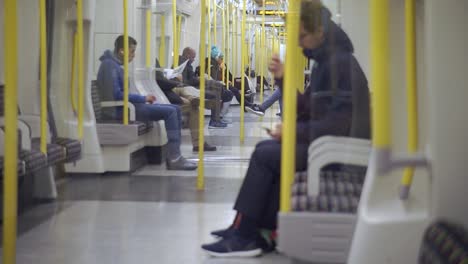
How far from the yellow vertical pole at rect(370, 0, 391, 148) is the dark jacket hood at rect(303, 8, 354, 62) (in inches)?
24.7

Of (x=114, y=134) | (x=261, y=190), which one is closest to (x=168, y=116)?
(x=114, y=134)

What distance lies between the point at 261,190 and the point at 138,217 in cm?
141

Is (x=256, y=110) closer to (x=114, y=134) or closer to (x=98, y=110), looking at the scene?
(x=114, y=134)

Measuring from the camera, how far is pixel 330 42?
266 cm

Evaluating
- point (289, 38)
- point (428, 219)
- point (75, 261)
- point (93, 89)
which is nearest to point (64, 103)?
point (93, 89)

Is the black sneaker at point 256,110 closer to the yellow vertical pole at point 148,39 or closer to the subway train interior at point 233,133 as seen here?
the subway train interior at point 233,133

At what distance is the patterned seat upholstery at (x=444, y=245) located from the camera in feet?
6.06

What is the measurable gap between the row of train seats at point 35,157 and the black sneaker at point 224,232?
3.62 ft

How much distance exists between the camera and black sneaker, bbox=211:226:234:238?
3.89m

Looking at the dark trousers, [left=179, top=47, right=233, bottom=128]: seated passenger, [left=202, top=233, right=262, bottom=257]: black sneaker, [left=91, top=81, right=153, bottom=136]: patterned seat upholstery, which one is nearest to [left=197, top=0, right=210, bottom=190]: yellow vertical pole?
[left=179, top=47, right=233, bottom=128]: seated passenger

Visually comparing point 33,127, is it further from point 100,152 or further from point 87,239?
point 100,152

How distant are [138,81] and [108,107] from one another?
0.47 metres

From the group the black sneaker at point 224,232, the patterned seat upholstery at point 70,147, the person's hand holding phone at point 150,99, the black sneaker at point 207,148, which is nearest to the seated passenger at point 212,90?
the black sneaker at point 207,148

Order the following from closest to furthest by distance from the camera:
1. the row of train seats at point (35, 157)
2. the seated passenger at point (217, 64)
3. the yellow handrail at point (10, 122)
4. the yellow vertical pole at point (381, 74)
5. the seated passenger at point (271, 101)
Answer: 1. the yellow vertical pole at point (381, 74)
2. the seated passenger at point (271, 101)
3. the yellow handrail at point (10, 122)
4. the row of train seats at point (35, 157)
5. the seated passenger at point (217, 64)
